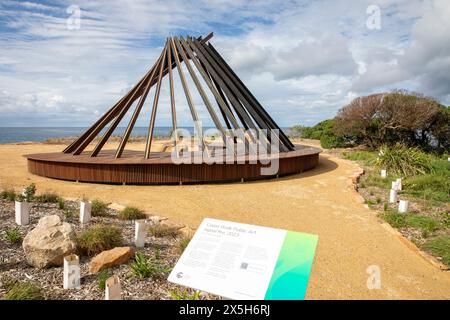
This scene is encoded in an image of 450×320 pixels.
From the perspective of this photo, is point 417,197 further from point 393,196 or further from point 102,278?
point 102,278

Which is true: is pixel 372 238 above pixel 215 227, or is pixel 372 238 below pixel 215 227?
below

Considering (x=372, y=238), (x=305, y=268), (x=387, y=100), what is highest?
(x=387, y=100)

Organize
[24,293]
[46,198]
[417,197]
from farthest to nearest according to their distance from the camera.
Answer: [417,197] → [46,198] → [24,293]

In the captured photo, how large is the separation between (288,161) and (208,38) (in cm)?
734

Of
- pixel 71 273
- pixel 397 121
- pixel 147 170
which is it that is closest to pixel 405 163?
Answer: pixel 397 121

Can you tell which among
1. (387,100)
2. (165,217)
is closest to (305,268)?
(165,217)

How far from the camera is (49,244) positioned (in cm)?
445

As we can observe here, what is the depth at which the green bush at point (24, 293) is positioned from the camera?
3.52m

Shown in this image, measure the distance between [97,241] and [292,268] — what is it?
3.55m

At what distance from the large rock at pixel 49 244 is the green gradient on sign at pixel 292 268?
3.35 m
